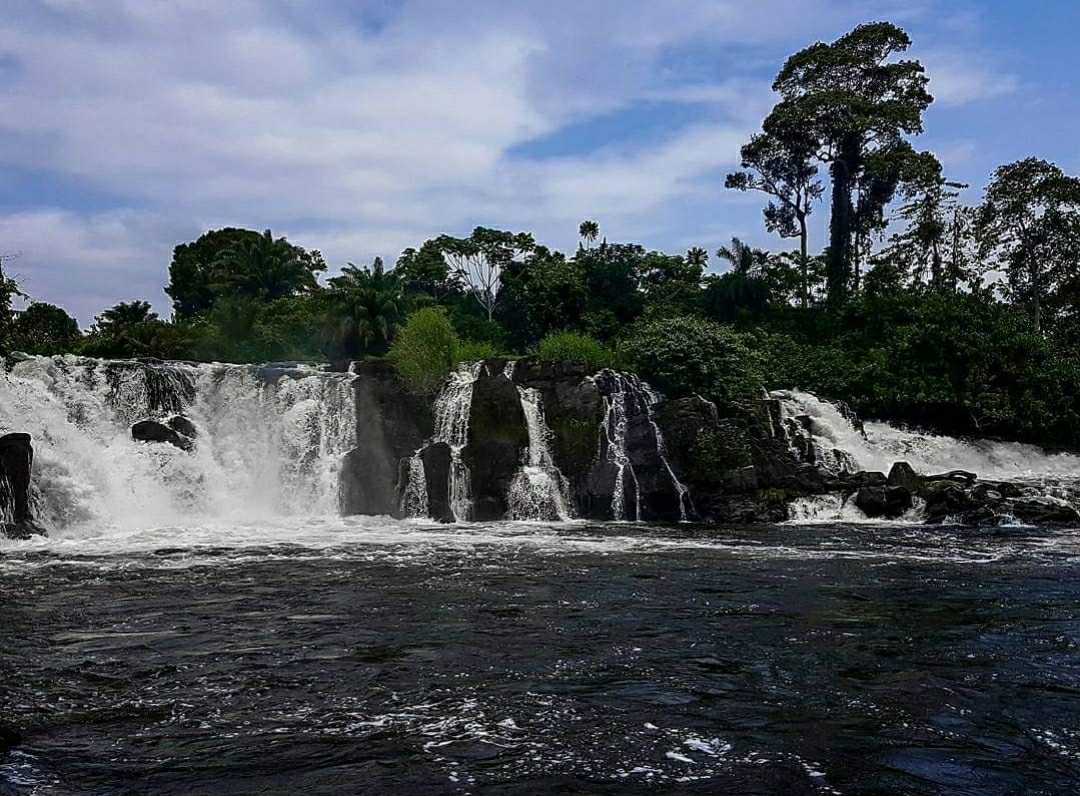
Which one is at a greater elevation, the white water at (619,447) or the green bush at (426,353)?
the green bush at (426,353)

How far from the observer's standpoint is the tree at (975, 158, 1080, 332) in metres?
36.9

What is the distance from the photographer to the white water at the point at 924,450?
1056 inches

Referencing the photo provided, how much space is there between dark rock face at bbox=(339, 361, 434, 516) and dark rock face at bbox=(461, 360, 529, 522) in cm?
152

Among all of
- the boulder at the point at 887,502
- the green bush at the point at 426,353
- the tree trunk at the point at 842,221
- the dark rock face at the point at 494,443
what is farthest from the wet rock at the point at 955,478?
the tree trunk at the point at 842,221

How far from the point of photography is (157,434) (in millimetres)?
21906

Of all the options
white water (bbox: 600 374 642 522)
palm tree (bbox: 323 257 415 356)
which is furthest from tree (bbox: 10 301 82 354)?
white water (bbox: 600 374 642 522)

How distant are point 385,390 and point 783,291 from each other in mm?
27175

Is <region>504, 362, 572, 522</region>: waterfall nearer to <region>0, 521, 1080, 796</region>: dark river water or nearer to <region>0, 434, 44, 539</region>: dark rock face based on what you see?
<region>0, 521, 1080, 796</region>: dark river water

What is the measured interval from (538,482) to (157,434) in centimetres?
917

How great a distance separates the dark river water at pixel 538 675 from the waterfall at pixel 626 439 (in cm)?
807

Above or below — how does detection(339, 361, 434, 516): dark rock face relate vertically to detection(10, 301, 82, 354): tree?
below

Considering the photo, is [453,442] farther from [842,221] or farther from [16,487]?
[842,221]

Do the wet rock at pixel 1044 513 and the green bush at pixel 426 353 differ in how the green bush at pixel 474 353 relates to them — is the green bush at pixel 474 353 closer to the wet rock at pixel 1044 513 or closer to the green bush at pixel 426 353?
the green bush at pixel 426 353

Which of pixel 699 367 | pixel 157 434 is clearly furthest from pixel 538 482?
pixel 157 434
